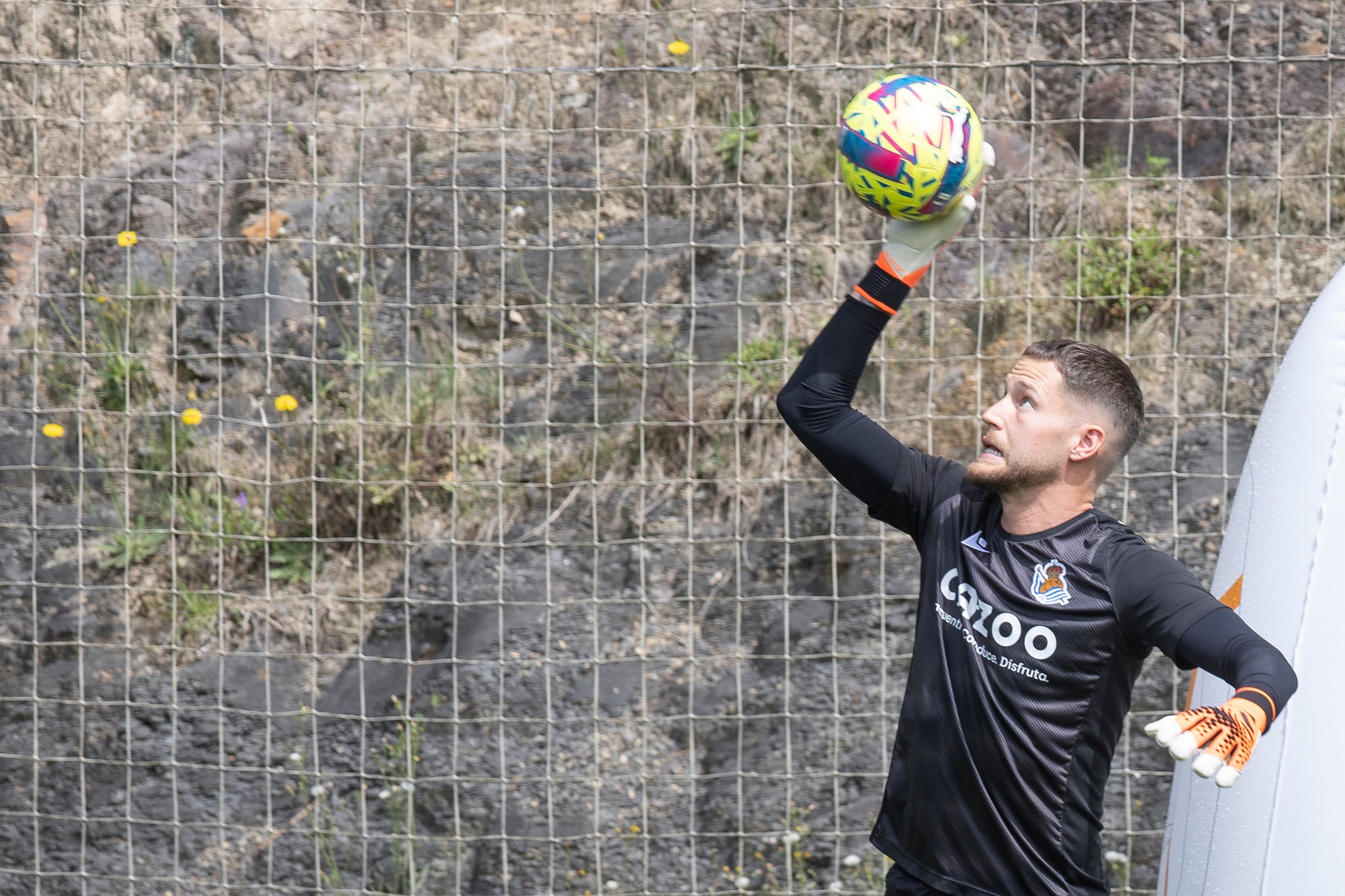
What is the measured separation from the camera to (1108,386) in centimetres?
242

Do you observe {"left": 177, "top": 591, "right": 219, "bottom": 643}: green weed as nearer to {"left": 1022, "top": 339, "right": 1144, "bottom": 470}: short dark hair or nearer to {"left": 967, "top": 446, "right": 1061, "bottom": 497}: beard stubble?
{"left": 967, "top": 446, "right": 1061, "bottom": 497}: beard stubble

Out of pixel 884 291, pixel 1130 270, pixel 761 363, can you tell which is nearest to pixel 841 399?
pixel 884 291

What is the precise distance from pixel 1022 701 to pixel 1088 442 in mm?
516

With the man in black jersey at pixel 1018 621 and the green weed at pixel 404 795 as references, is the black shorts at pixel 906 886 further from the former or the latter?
the green weed at pixel 404 795

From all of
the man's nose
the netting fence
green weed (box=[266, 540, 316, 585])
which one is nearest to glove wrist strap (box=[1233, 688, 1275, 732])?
the man's nose

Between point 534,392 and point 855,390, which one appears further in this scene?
point 534,392

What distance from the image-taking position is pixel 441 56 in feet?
16.2

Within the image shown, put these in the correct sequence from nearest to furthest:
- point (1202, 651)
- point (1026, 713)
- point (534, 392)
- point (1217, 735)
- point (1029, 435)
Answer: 1. point (1217, 735)
2. point (1202, 651)
3. point (1026, 713)
4. point (1029, 435)
5. point (534, 392)

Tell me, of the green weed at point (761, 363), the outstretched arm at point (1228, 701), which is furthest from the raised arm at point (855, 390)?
the green weed at point (761, 363)

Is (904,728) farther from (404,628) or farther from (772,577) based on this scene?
(404,628)

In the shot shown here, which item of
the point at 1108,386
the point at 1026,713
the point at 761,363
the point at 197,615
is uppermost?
the point at 1108,386

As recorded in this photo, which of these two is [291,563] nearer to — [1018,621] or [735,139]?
[735,139]

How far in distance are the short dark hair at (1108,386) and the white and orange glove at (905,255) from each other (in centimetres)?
32

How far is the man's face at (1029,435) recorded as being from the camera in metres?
2.37
